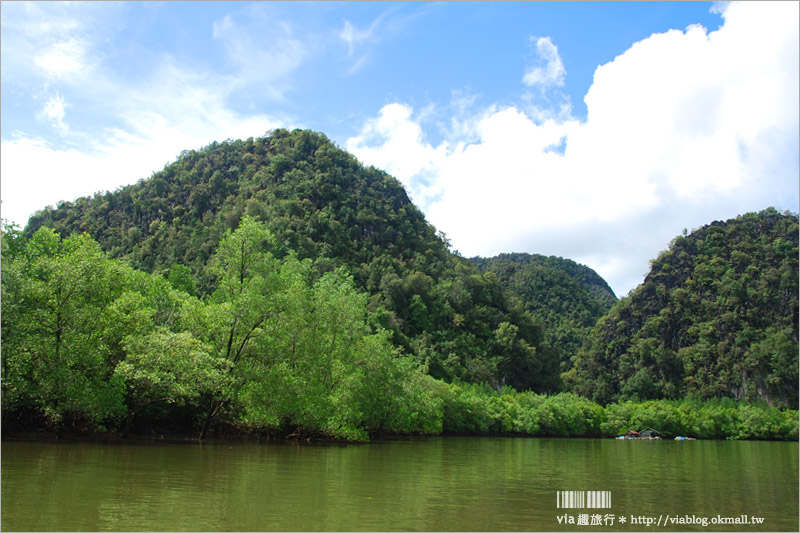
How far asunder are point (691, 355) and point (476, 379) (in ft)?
218

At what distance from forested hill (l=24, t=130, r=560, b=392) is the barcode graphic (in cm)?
7557

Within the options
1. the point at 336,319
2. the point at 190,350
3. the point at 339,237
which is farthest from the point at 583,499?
the point at 339,237

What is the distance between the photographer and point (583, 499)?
14367 mm

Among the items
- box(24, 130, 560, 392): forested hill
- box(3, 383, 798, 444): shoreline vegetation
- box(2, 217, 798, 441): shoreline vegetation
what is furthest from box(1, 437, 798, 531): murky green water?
box(24, 130, 560, 392): forested hill

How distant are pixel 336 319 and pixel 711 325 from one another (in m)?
128

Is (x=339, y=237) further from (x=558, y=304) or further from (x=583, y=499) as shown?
(x=583, y=499)

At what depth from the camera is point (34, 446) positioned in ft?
73.4

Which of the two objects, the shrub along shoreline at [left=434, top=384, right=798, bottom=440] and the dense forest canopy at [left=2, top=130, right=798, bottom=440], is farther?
the shrub along shoreline at [left=434, top=384, right=798, bottom=440]

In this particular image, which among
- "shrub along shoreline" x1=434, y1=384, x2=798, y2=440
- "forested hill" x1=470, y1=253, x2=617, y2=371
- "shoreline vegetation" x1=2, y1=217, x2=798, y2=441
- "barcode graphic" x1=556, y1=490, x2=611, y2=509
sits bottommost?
"shrub along shoreline" x1=434, y1=384, x2=798, y2=440

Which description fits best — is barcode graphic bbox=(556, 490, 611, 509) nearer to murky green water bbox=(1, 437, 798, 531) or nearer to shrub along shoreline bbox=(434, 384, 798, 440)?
murky green water bbox=(1, 437, 798, 531)

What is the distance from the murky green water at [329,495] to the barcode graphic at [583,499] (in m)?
0.30

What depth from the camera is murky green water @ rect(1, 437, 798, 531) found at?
33.3 ft

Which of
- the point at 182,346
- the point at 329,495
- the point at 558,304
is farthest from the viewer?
the point at 558,304

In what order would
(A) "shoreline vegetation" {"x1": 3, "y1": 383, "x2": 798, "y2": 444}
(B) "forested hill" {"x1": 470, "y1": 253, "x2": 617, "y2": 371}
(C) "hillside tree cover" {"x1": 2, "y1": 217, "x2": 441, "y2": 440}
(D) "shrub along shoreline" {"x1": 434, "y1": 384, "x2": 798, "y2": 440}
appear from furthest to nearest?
(B) "forested hill" {"x1": 470, "y1": 253, "x2": 617, "y2": 371}
(D) "shrub along shoreline" {"x1": 434, "y1": 384, "x2": 798, "y2": 440}
(A) "shoreline vegetation" {"x1": 3, "y1": 383, "x2": 798, "y2": 444}
(C) "hillside tree cover" {"x1": 2, "y1": 217, "x2": 441, "y2": 440}
